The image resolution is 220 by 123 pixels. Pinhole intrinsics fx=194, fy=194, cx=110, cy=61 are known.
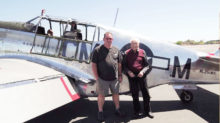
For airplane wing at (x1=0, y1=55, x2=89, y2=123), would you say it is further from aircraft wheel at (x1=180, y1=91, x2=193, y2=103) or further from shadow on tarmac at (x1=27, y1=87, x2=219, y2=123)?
aircraft wheel at (x1=180, y1=91, x2=193, y2=103)

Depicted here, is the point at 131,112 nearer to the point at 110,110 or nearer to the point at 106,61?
the point at 110,110

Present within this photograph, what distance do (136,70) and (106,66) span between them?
696 millimetres

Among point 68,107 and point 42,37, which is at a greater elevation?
point 42,37

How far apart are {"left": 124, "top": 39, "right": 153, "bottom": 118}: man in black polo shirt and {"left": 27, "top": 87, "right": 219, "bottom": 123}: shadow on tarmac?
49cm

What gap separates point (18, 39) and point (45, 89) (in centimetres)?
248

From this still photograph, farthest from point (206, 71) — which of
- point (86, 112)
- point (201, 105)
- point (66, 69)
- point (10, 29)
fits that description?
point (10, 29)

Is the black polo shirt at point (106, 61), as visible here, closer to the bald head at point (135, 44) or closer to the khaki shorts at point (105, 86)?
the khaki shorts at point (105, 86)

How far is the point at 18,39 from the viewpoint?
17.5 feet

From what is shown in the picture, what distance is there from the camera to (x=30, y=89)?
3305mm

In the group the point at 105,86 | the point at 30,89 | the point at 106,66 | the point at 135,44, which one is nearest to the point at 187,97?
the point at 135,44

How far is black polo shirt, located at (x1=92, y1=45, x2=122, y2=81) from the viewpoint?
3.98 metres

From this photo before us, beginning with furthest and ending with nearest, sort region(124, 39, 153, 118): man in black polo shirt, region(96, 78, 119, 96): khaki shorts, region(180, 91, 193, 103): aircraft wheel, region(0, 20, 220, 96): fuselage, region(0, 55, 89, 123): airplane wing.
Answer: region(180, 91, 193, 103): aircraft wheel → region(0, 20, 220, 96): fuselage → region(124, 39, 153, 118): man in black polo shirt → region(96, 78, 119, 96): khaki shorts → region(0, 55, 89, 123): airplane wing

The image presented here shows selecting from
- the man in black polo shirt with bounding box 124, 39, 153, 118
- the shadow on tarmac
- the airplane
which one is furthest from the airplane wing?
the man in black polo shirt with bounding box 124, 39, 153, 118

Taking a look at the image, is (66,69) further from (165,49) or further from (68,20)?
(165,49)
